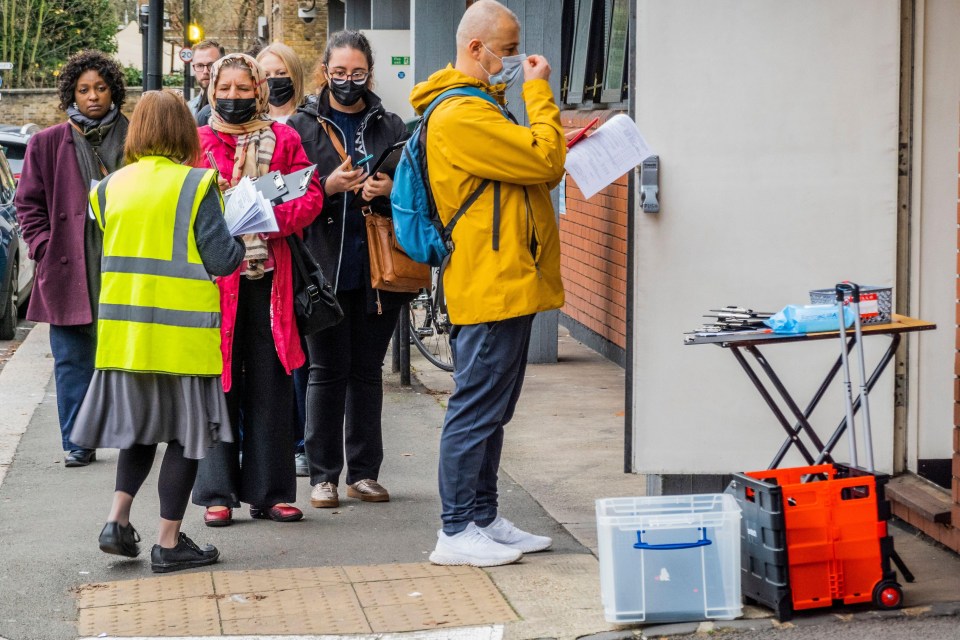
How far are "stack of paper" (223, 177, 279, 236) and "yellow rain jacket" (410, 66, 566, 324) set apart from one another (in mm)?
644

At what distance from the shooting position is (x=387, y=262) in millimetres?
5988

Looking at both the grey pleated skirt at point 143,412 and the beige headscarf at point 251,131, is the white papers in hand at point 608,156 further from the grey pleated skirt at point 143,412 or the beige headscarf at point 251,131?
the grey pleated skirt at point 143,412

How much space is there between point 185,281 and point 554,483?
8.01ft

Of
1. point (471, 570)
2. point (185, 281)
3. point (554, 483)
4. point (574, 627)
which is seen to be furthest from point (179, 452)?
point (554, 483)

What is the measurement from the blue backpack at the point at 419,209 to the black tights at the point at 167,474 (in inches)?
45.6

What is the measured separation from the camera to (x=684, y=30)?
213 inches

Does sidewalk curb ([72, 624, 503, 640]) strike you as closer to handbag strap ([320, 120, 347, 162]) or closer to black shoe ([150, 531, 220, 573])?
black shoe ([150, 531, 220, 573])

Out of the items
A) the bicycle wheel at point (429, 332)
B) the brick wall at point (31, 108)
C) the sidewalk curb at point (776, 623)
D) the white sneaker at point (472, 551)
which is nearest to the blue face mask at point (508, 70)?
the white sneaker at point (472, 551)

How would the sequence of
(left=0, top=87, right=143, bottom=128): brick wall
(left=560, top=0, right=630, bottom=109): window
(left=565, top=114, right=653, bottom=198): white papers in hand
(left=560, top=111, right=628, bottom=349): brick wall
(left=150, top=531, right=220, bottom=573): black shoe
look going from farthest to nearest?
(left=0, top=87, right=143, bottom=128): brick wall
(left=560, top=0, right=630, bottom=109): window
(left=560, top=111, right=628, bottom=349): brick wall
(left=150, top=531, right=220, bottom=573): black shoe
(left=565, top=114, right=653, bottom=198): white papers in hand

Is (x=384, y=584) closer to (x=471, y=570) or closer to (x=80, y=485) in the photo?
(x=471, y=570)

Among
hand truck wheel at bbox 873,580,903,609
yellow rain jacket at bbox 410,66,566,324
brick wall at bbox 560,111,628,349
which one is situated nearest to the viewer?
hand truck wheel at bbox 873,580,903,609

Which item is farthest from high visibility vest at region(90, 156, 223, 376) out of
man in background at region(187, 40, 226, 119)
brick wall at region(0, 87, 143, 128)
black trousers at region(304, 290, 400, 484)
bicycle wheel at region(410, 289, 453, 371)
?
brick wall at region(0, 87, 143, 128)

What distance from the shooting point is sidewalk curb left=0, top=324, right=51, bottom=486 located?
7.84 meters

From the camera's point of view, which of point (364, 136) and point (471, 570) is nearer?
point (471, 570)
